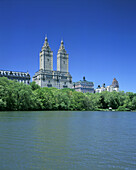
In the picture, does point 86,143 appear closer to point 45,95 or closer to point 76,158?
point 76,158

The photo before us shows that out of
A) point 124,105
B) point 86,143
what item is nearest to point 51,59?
point 124,105

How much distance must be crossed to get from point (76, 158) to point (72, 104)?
246 feet

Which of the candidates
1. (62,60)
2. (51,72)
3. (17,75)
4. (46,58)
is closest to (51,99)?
(17,75)

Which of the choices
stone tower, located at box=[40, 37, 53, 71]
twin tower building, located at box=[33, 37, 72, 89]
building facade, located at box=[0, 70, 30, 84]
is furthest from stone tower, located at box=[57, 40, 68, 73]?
building facade, located at box=[0, 70, 30, 84]

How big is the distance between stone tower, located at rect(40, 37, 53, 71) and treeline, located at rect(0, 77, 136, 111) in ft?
253

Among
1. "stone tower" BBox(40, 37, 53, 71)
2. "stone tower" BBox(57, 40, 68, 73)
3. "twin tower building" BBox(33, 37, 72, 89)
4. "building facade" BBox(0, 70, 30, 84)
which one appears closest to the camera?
"building facade" BBox(0, 70, 30, 84)

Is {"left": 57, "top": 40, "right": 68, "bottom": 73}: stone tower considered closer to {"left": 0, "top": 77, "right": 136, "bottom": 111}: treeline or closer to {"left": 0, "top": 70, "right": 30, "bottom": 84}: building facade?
{"left": 0, "top": 70, "right": 30, "bottom": 84}: building facade

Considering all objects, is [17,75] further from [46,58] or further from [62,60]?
[62,60]

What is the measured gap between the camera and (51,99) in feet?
252

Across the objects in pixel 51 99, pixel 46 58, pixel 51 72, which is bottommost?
pixel 51 99

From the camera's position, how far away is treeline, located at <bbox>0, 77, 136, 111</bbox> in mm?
59781

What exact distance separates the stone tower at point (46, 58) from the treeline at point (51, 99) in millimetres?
76991

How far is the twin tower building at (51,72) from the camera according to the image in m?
165

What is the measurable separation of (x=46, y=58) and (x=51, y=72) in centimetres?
1318
